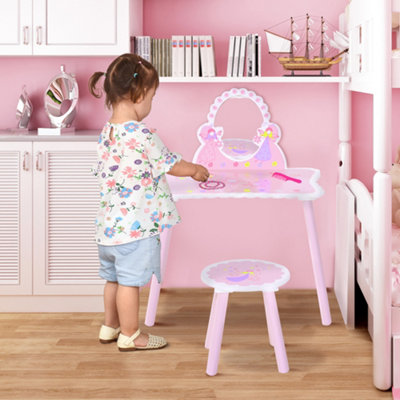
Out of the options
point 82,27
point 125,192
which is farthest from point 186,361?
point 82,27

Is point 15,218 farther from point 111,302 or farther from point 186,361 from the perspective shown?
point 186,361

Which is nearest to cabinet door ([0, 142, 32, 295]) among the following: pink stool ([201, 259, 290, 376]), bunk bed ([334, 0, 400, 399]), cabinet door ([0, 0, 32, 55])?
cabinet door ([0, 0, 32, 55])

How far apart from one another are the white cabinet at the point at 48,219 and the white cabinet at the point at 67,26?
44 cm

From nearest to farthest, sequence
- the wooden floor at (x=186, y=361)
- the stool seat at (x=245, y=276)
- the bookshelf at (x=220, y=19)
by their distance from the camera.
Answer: the wooden floor at (x=186, y=361) < the stool seat at (x=245, y=276) < the bookshelf at (x=220, y=19)

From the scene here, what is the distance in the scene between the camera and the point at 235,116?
11.6 feet

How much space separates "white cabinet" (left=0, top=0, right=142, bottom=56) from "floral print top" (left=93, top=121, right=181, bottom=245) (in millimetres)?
659

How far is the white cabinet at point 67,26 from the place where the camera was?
3143 millimetres

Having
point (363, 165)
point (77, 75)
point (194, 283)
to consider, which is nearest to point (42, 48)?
point (77, 75)

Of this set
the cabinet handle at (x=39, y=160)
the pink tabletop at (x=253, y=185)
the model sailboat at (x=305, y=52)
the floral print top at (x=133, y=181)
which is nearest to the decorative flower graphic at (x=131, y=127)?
the floral print top at (x=133, y=181)

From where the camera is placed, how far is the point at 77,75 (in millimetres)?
3527

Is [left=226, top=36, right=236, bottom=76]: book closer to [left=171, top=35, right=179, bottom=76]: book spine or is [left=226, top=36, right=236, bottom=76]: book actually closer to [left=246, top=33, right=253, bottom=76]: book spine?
[left=246, top=33, right=253, bottom=76]: book spine

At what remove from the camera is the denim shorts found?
267cm

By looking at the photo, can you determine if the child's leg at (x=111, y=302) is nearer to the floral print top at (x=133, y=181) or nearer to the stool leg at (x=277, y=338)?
the floral print top at (x=133, y=181)

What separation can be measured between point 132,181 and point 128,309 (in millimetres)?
502
